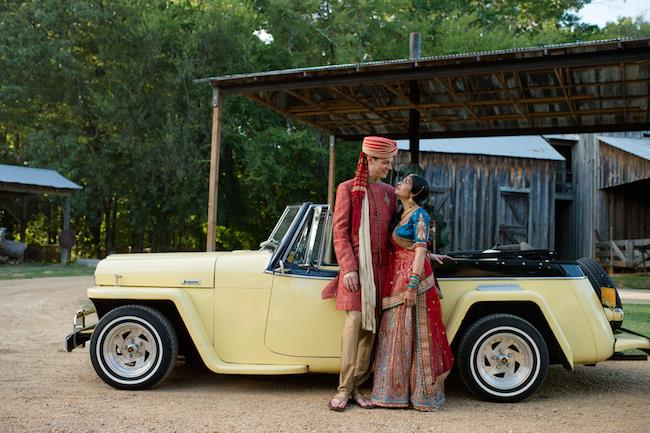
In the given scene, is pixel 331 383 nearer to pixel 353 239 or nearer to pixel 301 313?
pixel 301 313

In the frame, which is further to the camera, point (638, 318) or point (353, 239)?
point (638, 318)

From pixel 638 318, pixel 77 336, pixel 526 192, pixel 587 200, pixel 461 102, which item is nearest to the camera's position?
pixel 77 336

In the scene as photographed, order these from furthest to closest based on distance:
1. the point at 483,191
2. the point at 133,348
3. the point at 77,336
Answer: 1. the point at 483,191
2. the point at 77,336
3. the point at 133,348

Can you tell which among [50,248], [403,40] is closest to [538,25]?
[403,40]

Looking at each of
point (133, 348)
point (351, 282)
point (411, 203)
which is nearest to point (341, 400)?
point (351, 282)

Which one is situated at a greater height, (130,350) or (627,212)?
(627,212)

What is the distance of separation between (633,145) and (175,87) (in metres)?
19.1

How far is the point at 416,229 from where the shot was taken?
15.9 ft

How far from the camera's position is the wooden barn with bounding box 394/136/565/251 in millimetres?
22453

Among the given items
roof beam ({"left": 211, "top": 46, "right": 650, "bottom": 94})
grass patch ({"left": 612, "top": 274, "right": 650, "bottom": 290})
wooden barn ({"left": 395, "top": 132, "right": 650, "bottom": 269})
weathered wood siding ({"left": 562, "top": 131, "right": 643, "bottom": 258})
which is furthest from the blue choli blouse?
weathered wood siding ({"left": 562, "top": 131, "right": 643, "bottom": 258})

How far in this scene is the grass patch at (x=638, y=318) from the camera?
8898 mm

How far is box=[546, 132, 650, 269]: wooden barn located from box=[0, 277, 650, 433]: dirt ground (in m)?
17.7

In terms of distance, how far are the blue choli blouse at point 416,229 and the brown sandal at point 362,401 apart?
1231mm

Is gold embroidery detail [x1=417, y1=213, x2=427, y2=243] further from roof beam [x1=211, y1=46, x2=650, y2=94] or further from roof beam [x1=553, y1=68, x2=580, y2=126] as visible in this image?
roof beam [x1=553, y1=68, x2=580, y2=126]
